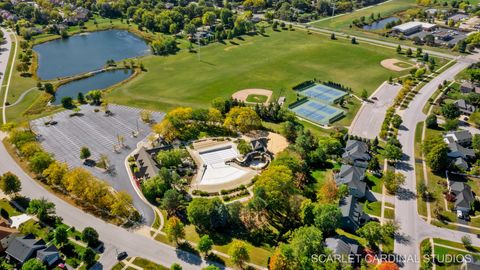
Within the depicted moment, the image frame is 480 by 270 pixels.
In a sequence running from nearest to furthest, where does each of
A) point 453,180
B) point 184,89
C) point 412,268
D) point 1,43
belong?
point 412,268 < point 453,180 < point 184,89 < point 1,43

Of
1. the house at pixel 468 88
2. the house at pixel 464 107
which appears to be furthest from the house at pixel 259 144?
the house at pixel 468 88

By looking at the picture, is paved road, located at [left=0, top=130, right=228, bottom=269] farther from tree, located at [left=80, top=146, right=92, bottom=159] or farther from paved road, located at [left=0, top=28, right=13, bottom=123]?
paved road, located at [left=0, top=28, right=13, bottom=123]

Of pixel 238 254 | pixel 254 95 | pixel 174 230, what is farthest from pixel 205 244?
pixel 254 95

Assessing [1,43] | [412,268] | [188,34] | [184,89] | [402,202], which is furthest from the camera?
[188,34]

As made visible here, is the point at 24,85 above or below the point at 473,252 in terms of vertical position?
above

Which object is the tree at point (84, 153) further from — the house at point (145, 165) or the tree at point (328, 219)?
the tree at point (328, 219)

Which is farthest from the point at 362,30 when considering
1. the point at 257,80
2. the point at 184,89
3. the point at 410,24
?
the point at 184,89

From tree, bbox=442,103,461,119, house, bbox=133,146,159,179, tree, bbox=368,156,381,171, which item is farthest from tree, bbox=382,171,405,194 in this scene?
house, bbox=133,146,159,179

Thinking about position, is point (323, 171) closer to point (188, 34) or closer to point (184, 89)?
point (184, 89)
